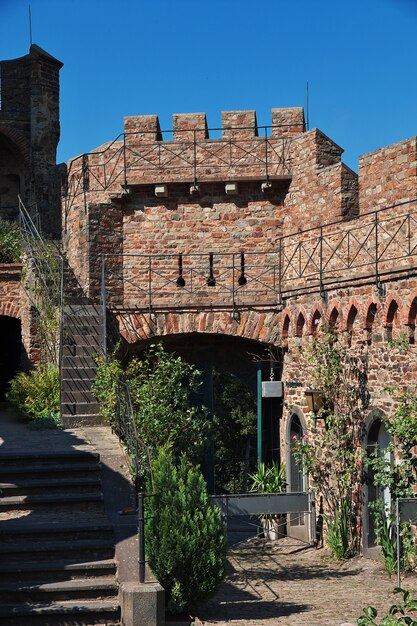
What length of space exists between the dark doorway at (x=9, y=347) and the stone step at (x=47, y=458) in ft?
32.7

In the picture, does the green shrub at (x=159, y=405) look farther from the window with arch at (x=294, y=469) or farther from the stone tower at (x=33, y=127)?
the stone tower at (x=33, y=127)

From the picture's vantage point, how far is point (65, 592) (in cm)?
958

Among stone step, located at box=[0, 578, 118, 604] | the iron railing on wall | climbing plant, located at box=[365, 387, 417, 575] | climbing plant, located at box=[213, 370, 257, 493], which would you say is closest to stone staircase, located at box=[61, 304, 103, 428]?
the iron railing on wall

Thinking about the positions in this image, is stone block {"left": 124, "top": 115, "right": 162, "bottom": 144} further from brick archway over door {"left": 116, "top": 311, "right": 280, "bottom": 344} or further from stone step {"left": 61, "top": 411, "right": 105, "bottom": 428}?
stone step {"left": 61, "top": 411, "right": 105, "bottom": 428}

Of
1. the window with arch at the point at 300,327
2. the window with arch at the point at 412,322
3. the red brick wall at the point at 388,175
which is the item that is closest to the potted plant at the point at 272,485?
the window with arch at the point at 300,327

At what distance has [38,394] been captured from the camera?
53.1 feet

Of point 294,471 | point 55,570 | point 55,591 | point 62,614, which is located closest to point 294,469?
point 294,471

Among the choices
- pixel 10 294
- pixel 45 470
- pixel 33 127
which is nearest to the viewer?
pixel 45 470

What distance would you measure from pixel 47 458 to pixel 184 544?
321cm

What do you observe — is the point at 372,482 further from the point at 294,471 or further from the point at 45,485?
the point at 45,485

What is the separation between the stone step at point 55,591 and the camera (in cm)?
952

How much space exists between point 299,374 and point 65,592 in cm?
810

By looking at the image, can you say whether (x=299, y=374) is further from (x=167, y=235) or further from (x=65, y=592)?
(x=65, y=592)

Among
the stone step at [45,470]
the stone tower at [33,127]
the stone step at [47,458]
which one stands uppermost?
the stone tower at [33,127]
